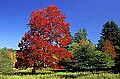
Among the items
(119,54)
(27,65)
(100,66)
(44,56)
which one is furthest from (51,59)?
(100,66)

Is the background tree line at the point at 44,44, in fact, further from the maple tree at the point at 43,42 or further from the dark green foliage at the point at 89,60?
the dark green foliage at the point at 89,60

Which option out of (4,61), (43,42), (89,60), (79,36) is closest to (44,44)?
(43,42)

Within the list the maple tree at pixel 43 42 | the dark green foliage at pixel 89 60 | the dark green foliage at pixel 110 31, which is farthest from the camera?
the dark green foliage at pixel 110 31

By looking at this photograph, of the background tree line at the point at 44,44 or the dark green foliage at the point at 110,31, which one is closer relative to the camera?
the background tree line at the point at 44,44

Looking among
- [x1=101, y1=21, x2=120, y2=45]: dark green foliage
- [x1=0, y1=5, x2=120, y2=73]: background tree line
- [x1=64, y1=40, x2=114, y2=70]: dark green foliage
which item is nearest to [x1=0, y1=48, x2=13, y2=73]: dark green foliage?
[x1=0, y1=5, x2=120, y2=73]: background tree line

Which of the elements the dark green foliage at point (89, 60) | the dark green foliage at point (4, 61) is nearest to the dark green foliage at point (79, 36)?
the dark green foliage at point (89, 60)

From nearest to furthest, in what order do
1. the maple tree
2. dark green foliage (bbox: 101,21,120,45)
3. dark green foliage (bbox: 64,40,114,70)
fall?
the maple tree < dark green foliage (bbox: 64,40,114,70) < dark green foliage (bbox: 101,21,120,45)

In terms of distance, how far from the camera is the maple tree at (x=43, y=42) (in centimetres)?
4084

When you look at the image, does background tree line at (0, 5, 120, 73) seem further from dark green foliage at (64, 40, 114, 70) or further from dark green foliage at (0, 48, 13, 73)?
dark green foliage at (64, 40, 114, 70)

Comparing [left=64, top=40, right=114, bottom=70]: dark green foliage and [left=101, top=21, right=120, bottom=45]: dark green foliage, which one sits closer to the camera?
[left=64, top=40, right=114, bottom=70]: dark green foliage

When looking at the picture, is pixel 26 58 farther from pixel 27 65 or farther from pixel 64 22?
pixel 64 22

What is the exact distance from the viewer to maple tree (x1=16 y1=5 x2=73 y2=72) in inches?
1608

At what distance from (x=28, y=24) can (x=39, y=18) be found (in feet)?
6.19

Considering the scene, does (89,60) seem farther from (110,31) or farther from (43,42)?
(110,31)
